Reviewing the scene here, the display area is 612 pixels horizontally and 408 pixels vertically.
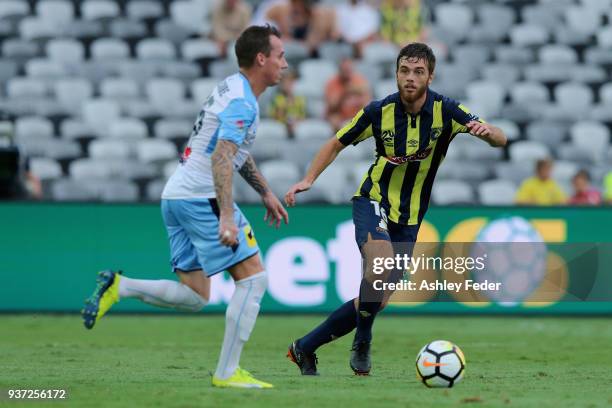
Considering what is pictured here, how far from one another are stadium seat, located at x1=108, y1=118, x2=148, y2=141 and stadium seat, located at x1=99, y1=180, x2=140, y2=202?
3.64ft

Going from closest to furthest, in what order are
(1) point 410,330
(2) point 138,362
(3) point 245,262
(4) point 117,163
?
(3) point 245,262 < (2) point 138,362 < (1) point 410,330 < (4) point 117,163

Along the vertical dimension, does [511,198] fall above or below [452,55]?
below

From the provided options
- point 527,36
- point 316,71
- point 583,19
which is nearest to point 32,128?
point 316,71

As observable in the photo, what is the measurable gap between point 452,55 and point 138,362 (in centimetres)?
1254

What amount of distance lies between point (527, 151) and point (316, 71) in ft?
12.3

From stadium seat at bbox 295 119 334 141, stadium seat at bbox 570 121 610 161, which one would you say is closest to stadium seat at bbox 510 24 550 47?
stadium seat at bbox 570 121 610 161

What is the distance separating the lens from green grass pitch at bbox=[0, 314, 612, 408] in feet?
23.8

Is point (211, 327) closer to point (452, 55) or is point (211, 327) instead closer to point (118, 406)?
Result: point (118, 406)

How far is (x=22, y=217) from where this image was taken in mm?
14969

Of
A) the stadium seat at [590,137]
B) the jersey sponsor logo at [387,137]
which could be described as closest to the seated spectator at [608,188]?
the stadium seat at [590,137]

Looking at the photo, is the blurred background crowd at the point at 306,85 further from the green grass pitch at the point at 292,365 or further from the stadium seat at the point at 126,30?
the green grass pitch at the point at 292,365

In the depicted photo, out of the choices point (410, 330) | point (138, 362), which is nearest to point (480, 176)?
point (410, 330)

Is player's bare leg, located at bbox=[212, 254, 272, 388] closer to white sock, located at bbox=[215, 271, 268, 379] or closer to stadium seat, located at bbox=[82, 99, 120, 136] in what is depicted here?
white sock, located at bbox=[215, 271, 268, 379]

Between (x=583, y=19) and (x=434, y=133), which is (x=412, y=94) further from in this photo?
(x=583, y=19)
